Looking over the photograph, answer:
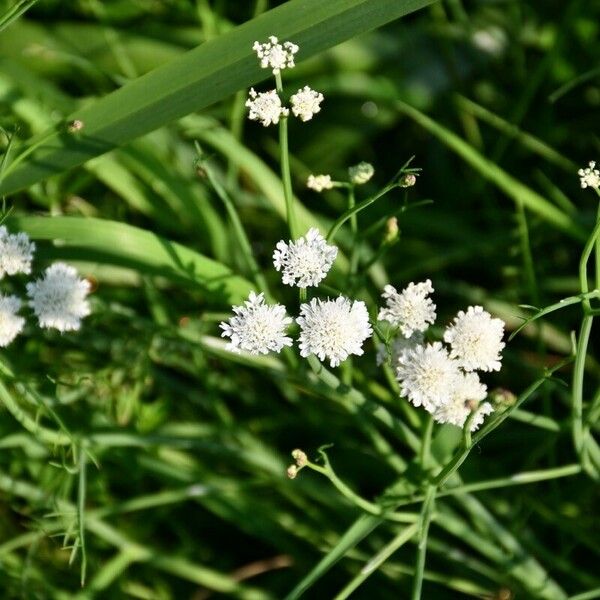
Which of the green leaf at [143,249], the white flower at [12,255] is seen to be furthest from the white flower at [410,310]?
the white flower at [12,255]

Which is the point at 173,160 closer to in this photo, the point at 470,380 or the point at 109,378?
the point at 109,378

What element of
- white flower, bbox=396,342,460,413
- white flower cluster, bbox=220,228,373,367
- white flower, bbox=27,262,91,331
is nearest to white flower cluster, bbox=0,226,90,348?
white flower, bbox=27,262,91,331

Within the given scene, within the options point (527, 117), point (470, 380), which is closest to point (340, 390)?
point (470, 380)

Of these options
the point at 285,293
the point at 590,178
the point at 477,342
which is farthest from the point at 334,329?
the point at 285,293

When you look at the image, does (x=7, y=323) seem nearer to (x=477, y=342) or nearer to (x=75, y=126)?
(x=75, y=126)

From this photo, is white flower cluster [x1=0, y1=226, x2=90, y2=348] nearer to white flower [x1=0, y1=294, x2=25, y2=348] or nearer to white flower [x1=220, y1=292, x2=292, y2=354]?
white flower [x1=0, y1=294, x2=25, y2=348]

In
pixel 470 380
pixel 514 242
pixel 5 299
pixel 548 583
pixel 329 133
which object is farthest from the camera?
pixel 329 133
